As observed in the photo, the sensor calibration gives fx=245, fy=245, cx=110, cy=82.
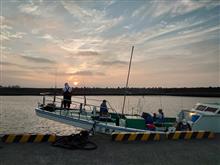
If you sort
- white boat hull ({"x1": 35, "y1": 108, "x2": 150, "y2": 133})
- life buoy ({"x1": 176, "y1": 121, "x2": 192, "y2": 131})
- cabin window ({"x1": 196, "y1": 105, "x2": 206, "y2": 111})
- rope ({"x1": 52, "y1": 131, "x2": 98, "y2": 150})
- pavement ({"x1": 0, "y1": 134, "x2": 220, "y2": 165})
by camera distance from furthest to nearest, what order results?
cabin window ({"x1": 196, "y1": 105, "x2": 206, "y2": 111}), life buoy ({"x1": 176, "y1": 121, "x2": 192, "y2": 131}), white boat hull ({"x1": 35, "y1": 108, "x2": 150, "y2": 133}), rope ({"x1": 52, "y1": 131, "x2": 98, "y2": 150}), pavement ({"x1": 0, "y1": 134, "x2": 220, "y2": 165})

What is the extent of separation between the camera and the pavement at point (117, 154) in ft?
26.0

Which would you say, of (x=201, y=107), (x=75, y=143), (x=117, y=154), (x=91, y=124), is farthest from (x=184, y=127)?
(x=75, y=143)

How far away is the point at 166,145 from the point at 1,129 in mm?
23292

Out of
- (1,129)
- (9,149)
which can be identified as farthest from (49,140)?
(1,129)

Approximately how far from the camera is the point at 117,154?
877cm

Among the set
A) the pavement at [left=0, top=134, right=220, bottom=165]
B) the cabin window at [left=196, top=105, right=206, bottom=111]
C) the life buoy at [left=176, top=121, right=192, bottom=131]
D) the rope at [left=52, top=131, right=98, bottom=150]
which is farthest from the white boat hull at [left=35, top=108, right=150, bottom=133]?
the cabin window at [left=196, top=105, right=206, bottom=111]

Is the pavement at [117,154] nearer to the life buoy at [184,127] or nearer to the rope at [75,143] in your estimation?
the rope at [75,143]

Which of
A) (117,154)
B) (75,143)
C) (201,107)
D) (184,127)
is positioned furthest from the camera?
(201,107)

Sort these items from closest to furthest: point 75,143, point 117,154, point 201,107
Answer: point 117,154 → point 75,143 → point 201,107

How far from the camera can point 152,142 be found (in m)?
10.6

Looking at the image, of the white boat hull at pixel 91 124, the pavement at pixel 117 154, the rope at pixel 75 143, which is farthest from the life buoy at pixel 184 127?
the rope at pixel 75 143

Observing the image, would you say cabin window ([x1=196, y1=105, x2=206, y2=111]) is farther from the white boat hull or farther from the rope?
the rope

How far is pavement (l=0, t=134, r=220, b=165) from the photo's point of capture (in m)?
7.93

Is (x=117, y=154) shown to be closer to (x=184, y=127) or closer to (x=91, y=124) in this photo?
(x=91, y=124)
